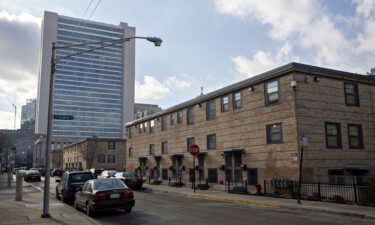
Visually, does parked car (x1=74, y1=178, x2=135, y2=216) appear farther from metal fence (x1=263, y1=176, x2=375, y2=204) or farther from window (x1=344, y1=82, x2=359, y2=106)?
window (x1=344, y1=82, x2=359, y2=106)

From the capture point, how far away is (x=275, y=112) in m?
22.2

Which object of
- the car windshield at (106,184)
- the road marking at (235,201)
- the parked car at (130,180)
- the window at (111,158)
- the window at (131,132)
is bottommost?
the road marking at (235,201)

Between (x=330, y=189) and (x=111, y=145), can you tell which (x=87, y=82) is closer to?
(x=111, y=145)

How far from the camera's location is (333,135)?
21797mm

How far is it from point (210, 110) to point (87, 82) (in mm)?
156491

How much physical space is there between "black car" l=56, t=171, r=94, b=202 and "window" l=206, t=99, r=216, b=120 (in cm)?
1219

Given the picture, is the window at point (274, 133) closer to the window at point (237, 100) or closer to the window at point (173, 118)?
the window at point (237, 100)

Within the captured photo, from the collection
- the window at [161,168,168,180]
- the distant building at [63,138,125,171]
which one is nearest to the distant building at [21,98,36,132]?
the distant building at [63,138,125,171]

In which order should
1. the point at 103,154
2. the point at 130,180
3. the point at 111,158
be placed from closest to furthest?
the point at 130,180
the point at 103,154
the point at 111,158

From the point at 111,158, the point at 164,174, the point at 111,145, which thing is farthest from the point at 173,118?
the point at 111,145

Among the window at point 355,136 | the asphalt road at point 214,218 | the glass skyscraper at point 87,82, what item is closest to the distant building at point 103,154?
the window at point 355,136

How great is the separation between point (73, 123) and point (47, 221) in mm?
173486

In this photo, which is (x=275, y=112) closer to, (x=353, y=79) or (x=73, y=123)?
(x=353, y=79)

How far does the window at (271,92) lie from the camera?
22328 millimetres
